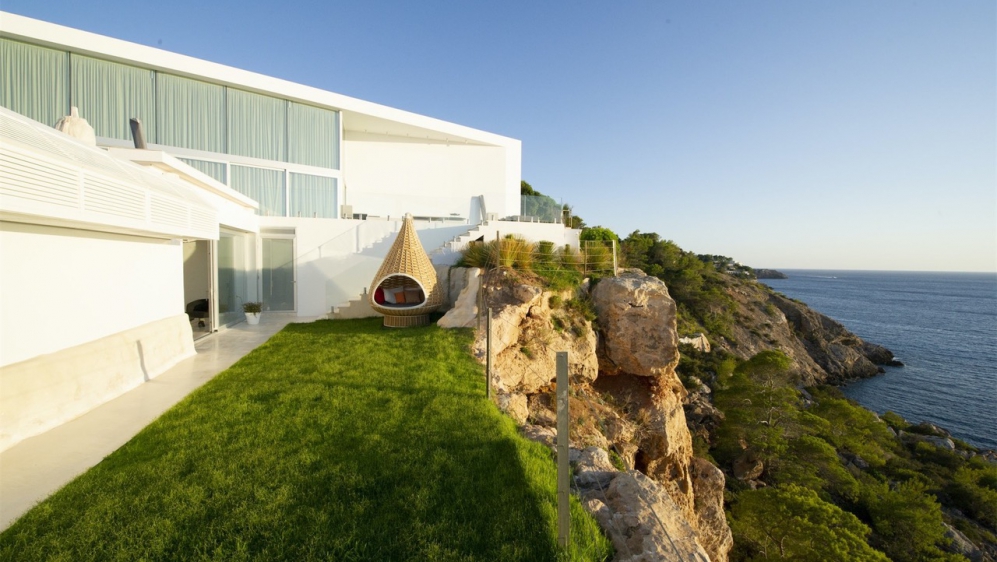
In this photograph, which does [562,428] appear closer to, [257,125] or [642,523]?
[642,523]

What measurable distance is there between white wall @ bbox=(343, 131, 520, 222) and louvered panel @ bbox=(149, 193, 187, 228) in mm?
11963

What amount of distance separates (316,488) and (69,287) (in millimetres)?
5125

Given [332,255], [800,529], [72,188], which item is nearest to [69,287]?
[72,188]

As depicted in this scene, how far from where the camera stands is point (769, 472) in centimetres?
1535

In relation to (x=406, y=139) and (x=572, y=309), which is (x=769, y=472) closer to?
(x=572, y=309)

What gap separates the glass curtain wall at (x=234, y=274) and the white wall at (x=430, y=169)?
7229mm

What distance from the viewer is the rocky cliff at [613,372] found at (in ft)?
29.2

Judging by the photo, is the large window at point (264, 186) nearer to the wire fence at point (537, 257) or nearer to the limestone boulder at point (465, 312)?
the wire fence at point (537, 257)

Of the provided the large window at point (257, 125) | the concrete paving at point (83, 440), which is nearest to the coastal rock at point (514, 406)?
the concrete paving at point (83, 440)

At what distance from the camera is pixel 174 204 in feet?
24.4

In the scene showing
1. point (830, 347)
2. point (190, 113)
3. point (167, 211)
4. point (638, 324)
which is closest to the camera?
point (167, 211)

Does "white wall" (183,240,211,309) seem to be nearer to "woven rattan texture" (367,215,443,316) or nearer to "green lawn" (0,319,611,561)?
"woven rattan texture" (367,215,443,316)

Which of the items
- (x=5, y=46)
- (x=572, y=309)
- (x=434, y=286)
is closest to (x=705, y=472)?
(x=572, y=309)

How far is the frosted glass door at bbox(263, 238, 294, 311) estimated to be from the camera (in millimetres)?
14242
